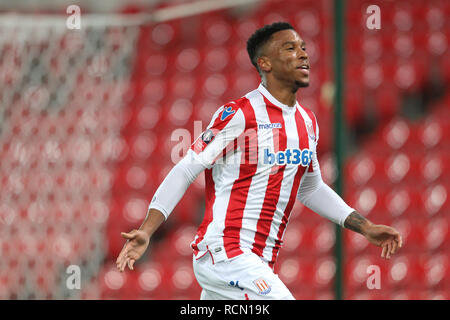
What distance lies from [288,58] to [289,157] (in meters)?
0.36

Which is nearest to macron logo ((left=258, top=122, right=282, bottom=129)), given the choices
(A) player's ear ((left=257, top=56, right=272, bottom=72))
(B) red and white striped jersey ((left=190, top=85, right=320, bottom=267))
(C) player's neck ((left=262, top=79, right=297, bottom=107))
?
(B) red and white striped jersey ((left=190, top=85, right=320, bottom=267))

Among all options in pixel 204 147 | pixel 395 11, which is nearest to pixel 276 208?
pixel 204 147

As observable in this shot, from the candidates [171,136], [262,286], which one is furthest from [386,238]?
[171,136]

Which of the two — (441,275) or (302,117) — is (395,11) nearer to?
(441,275)

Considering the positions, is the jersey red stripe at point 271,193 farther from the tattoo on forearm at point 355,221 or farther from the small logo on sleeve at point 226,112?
the tattoo on forearm at point 355,221

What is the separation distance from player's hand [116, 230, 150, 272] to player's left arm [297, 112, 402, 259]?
75 cm

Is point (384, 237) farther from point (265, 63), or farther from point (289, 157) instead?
point (265, 63)

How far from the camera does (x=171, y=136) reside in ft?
20.5

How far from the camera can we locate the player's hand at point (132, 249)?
2.23 m

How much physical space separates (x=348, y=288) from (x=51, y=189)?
2.35m

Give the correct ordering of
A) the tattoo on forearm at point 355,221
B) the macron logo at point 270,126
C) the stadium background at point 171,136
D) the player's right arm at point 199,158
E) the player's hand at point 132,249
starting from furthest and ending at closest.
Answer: the stadium background at point 171,136, the tattoo on forearm at point 355,221, the macron logo at point 270,126, the player's right arm at point 199,158, the player's hand at point 132,249

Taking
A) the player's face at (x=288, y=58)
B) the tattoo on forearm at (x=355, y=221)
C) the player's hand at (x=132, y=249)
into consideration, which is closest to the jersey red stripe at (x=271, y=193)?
the player's face at (x=288, y=58)

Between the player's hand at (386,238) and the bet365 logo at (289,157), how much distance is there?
363mm
